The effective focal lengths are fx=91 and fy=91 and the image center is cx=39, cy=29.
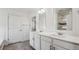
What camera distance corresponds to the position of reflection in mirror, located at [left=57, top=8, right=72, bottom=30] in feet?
4.68

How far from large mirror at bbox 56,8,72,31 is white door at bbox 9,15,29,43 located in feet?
1.82

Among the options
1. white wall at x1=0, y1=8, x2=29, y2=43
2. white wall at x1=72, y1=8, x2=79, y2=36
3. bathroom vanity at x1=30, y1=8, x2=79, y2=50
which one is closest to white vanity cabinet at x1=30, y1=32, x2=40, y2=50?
bathroom vanity at x1=30, y1=8, x2=79, y2=50

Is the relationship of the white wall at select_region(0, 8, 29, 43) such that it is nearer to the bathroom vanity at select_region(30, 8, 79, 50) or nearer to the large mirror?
the bathroom vanity at select_region(30, 8, 79, 50)

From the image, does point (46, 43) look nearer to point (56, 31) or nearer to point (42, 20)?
point (56, 31)

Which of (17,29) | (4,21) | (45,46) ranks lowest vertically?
(45,46)

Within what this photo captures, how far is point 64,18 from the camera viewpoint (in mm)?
1465

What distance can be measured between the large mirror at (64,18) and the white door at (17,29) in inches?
21.9

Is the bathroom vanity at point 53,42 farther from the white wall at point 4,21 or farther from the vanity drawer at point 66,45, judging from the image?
the white wall at point 4,21

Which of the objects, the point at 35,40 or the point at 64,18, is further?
the point at 35,40

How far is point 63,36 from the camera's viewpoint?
4.83ft

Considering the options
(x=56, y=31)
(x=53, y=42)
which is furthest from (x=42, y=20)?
(x=53, y=42)

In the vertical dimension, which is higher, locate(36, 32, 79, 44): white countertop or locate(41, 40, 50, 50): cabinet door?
locate(36, 32, 79, 44): white countertop
